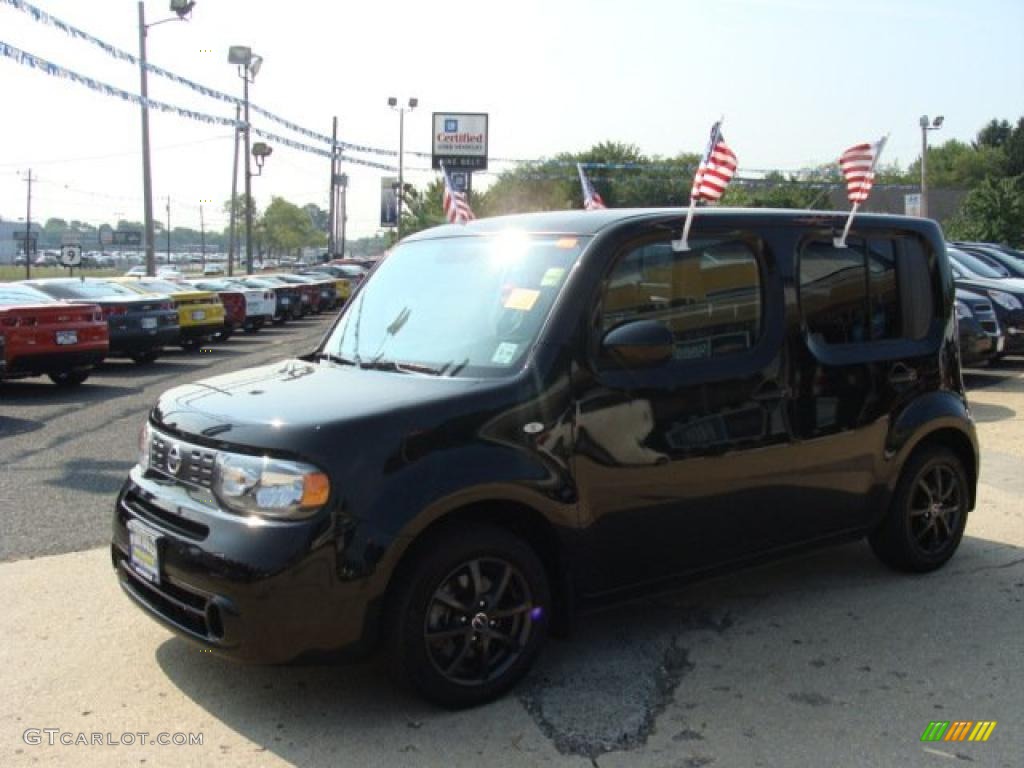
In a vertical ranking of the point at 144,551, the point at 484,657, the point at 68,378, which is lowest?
the point at 68,378

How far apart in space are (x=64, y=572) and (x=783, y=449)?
380cm

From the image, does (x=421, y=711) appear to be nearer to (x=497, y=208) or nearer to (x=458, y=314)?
(x=458, y=314)

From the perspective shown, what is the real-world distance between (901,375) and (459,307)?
7.60 ft

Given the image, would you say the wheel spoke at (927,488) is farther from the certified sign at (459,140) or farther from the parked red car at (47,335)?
the certified sign at (459,140)

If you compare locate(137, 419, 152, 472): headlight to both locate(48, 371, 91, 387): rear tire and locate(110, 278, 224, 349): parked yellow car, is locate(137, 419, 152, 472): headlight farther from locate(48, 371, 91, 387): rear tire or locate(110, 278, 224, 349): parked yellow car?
locate(110, 278, 224, 349): parked yellow car

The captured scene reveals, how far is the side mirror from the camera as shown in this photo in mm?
3756

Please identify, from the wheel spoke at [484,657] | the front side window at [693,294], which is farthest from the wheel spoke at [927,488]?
the wheel spoke at [484,657]

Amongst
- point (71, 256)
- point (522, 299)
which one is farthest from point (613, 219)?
point (71, 256)

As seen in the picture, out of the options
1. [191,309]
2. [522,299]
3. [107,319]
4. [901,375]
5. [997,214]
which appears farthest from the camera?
[997,214]

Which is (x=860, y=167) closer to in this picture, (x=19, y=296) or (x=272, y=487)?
(x=272, y=487)

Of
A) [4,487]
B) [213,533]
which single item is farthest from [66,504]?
[213,533]

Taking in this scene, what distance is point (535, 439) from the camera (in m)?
3.67

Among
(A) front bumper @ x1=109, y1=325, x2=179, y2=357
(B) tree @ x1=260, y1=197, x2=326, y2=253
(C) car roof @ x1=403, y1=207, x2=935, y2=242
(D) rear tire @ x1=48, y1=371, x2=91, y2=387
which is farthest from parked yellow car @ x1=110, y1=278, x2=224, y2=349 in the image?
(B) tree @ x1=260, y1=197, x2=326, y2=253

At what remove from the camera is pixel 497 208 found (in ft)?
233
